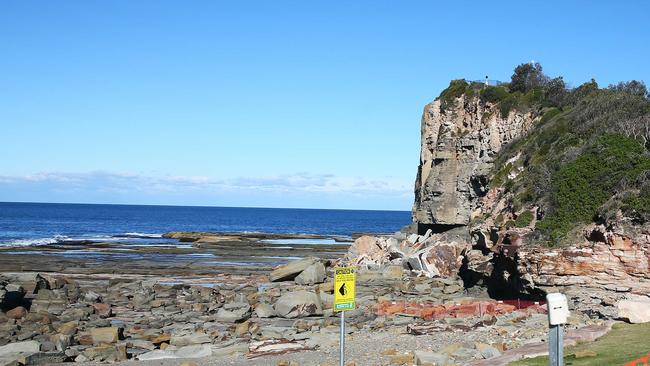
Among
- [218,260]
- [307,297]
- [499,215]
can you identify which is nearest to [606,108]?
[499,215]

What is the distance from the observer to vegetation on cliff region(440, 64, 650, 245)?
1059 inches

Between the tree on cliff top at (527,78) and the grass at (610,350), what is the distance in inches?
1590

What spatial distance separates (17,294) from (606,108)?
3118 centimetres

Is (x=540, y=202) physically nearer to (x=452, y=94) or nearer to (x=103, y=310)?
(x=103, y=310)

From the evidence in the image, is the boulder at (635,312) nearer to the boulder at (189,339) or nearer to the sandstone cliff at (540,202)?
the sandstone cliff at (540,202)

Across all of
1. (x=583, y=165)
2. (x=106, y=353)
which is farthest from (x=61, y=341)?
(x=583, y=165)

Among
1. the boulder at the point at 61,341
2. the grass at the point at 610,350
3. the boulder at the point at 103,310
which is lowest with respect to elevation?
the boulder at the point at 103,310

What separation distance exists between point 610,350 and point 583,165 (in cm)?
1757

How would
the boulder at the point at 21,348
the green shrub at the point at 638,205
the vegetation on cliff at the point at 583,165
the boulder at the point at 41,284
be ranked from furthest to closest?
1. the boulder at the point at 41,284
2. the vegetation on cliff at the point at 583,165
3. the green shrub at the point at 638,205
4. the boulder at the point at 21,348

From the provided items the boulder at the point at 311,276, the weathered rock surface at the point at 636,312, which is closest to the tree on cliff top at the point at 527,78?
the boulder at the point at 311,276

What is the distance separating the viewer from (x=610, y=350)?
45.2ft

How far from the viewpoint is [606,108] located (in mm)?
34312

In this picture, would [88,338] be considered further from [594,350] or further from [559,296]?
[559,296]

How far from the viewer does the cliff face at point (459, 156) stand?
50.0 m
